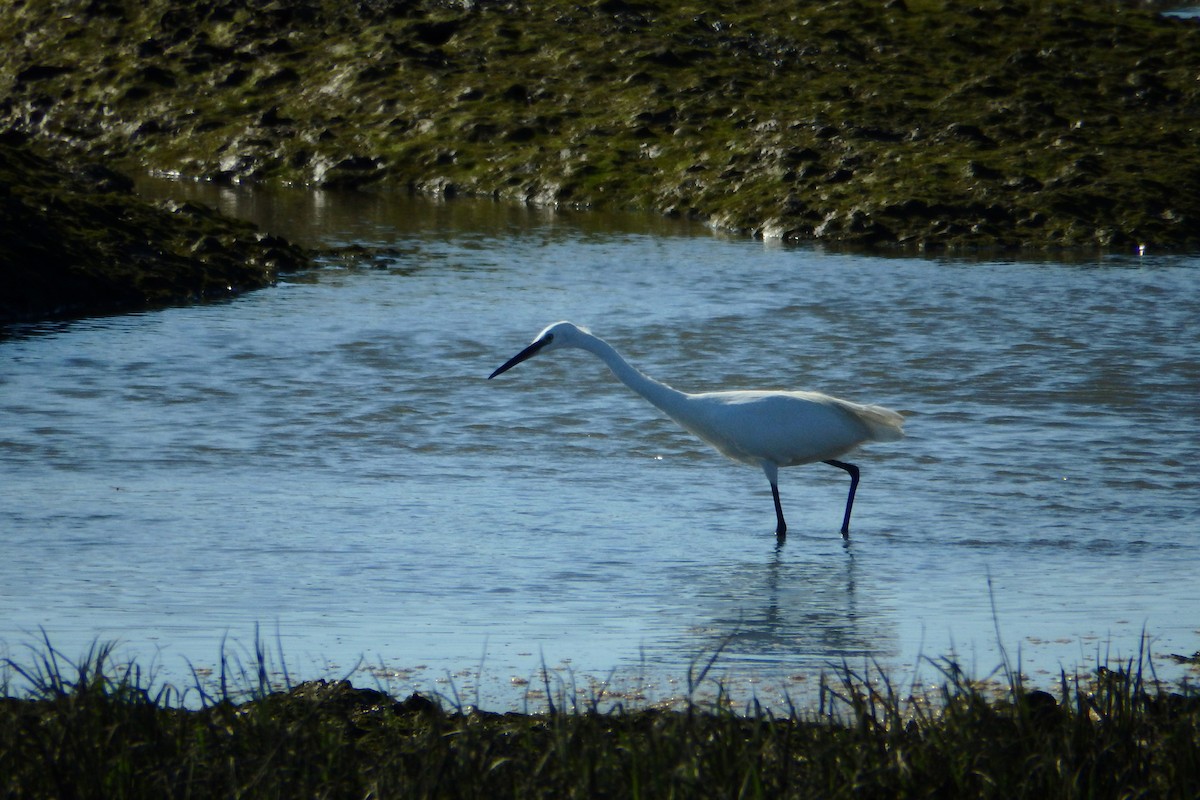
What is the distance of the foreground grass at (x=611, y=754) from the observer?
4805 millimetres

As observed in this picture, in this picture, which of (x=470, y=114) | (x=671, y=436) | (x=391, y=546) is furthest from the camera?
(x=470, y=114)

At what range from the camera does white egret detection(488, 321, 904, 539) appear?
9.29 m

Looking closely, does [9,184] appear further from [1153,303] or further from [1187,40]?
[1187,40]

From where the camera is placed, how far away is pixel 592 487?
32.8 ft

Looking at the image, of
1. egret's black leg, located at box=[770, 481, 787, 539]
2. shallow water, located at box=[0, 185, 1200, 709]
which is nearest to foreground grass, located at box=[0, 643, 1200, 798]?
shallow water, located at box=[0, 185, 1200, 709]

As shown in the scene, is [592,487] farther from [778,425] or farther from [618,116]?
[618,116]

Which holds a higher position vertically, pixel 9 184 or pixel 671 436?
pixel 9 184

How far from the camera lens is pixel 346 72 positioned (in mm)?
27859

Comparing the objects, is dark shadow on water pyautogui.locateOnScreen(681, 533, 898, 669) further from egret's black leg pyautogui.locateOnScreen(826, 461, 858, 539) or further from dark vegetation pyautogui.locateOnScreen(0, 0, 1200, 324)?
dark vegetation pyautogui.locateOnScreen(0, 0, 1200, 324)

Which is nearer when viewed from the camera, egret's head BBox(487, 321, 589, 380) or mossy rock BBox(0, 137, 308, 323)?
egret's head BBox(487, 321, 589, 380)

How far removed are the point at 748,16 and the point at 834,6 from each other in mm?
1386

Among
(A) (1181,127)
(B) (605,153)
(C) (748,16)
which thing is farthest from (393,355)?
(C) (748,16)

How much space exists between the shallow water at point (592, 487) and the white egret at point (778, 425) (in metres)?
0.36

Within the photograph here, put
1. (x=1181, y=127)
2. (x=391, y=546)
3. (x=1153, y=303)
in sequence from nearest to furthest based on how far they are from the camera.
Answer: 1. (x=391, y=546)
2. (x=1153, y=303)
3. (x=1181, y=127)
